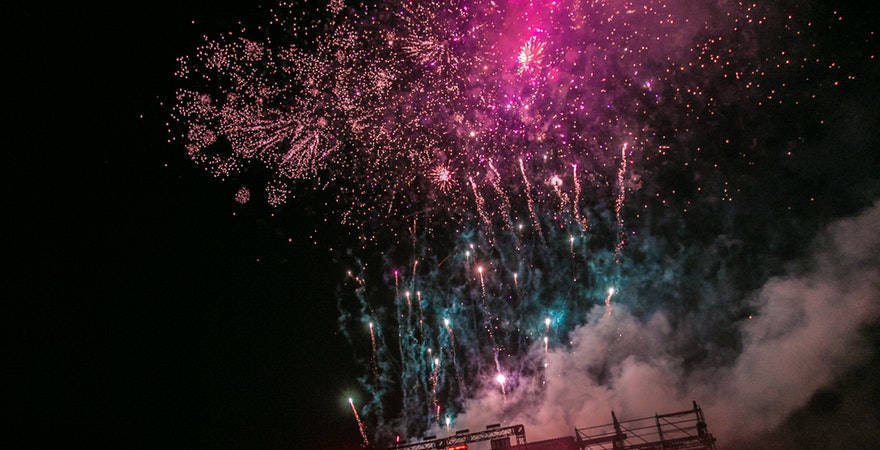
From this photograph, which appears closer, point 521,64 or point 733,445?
point 521,64

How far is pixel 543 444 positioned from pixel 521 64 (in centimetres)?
1446

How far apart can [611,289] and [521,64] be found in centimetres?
1385

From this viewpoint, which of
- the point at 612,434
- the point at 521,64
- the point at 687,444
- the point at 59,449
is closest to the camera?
the point at 521,64

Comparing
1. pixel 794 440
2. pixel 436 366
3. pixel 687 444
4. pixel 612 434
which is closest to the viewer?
pixel 687 444

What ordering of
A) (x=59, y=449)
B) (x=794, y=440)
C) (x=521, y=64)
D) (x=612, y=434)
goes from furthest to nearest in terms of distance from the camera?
(x=794, y=440)
(x=59, y=449)
(x=612, y=434)
(x=521, y=64)

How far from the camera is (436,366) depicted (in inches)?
661

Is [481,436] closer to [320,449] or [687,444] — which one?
[687,444]

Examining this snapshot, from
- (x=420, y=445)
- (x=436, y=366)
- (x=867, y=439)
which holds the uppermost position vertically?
(x=436, y=366)

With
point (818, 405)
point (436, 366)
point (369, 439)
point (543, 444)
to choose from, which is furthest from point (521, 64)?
point (818, 405)

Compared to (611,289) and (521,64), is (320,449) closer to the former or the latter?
(611,289)

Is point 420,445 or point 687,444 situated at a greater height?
point 420,445

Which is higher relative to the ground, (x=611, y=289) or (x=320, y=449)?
(x=611, y=289)

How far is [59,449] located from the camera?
51.6 feet

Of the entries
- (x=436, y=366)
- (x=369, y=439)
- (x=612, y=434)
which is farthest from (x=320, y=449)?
(x=612, y=434)
